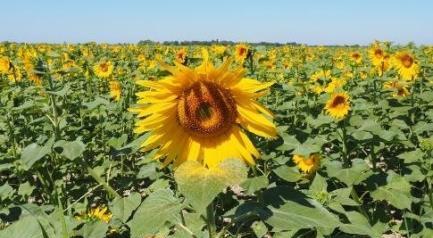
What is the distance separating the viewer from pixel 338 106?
4023 millimetres

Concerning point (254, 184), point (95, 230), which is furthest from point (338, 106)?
point (95, 230)

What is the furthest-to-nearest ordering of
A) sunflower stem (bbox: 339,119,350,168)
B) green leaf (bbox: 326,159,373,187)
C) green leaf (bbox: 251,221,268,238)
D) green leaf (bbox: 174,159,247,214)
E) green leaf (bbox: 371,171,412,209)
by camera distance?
sunflower stem (bbox: 339,119,350,168), green leaf (bbox: 326,159,373,187), green leaf (bbox: 371,171,412,209), green leaf (bbox: 251,221,268,238), green leaf (bbox: 174,159,247,214)

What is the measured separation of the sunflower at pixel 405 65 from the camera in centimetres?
609

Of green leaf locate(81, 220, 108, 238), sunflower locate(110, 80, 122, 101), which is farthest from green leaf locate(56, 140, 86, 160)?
sunflower locate(110, 80, 122, 101)

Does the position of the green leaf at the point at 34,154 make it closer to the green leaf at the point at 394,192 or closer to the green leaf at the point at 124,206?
the green leaf at the point at 124,206

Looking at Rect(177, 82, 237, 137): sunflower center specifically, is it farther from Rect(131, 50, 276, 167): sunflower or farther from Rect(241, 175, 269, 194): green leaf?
Rect(241, 175, 269, 194): green leaf

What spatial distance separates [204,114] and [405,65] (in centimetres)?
503

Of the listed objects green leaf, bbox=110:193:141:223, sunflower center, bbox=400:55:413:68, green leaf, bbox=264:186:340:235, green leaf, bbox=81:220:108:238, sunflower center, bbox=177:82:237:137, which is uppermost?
sunflower center, bbox=177:82:237:137

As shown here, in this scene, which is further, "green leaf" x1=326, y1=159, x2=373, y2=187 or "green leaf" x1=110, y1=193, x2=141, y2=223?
"green leaf" x1=326, y1=159, x2=373, y2=187

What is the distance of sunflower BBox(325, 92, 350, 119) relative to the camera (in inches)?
154

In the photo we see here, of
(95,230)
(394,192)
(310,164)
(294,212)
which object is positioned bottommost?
(310,164)

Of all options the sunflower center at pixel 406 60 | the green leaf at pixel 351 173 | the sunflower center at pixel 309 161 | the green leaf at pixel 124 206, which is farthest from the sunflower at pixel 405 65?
the green leaf at pixel 124 206

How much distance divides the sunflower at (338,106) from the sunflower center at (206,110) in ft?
7.95

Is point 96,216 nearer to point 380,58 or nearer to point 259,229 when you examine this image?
point 259,229
